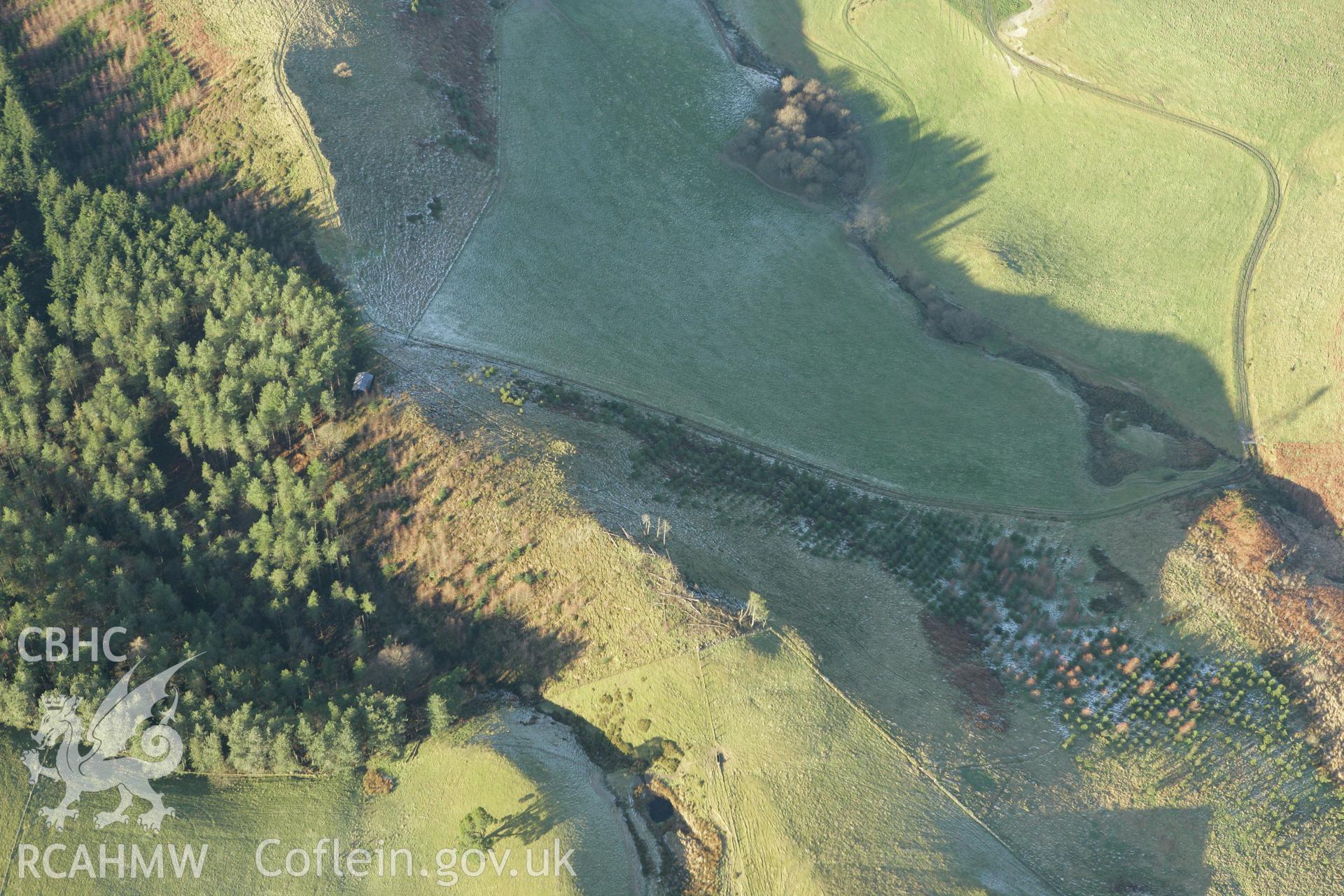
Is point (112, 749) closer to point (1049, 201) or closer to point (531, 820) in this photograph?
point (531, 820)

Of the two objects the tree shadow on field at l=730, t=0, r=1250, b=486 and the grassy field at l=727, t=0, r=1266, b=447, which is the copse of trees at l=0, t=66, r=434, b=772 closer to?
the tree shadow on field at l=730, t=0, r=1250, b=486

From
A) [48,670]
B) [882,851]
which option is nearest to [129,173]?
[48,670]

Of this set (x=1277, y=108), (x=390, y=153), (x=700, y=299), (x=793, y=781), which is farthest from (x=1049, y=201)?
(x=793, y=781)

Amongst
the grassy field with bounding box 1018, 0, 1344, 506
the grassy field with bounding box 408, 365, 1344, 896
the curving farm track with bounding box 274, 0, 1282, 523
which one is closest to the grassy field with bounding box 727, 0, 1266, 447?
the curving farm track with bounding box 274, 0, 1282, 523

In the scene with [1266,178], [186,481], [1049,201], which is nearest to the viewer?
[186,481]

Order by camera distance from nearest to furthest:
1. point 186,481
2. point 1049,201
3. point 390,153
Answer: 1. point 186,481
2. point 390,153
3. point 1049,201

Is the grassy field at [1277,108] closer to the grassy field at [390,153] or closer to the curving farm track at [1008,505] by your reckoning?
the curving farm track at [1008,505]

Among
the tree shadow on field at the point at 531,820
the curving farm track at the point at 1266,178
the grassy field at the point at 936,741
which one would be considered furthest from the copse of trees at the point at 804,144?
the tree shadow on field at the point at 531,820
